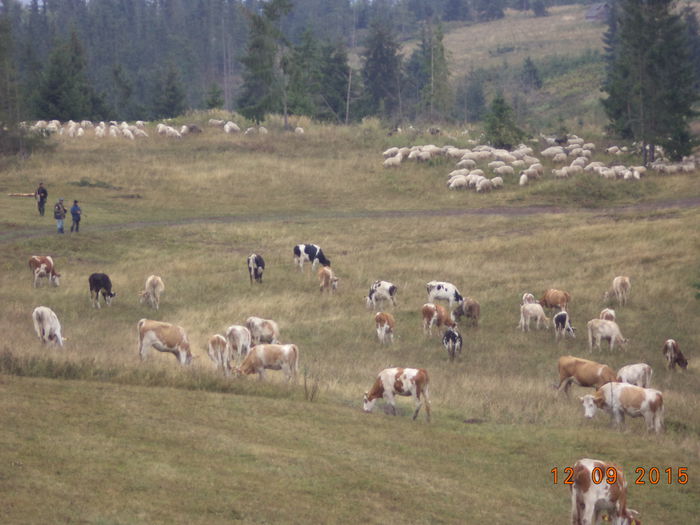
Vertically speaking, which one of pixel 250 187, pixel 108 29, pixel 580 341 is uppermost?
pixel 108 29

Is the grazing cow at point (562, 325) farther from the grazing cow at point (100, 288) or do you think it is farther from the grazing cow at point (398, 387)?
the grazing cow at point (100, 288)

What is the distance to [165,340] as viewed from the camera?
21.6 meters

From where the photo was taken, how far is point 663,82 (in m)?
62.3

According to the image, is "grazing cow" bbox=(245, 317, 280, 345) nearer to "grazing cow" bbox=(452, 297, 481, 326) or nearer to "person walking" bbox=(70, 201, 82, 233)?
"grazing cow" bbox=(452, 297, 481, 326)

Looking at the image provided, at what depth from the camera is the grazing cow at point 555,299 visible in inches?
1204

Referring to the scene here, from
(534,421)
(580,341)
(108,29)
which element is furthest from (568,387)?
(108,29)

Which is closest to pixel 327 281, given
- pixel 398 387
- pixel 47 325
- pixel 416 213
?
pixel 47 325

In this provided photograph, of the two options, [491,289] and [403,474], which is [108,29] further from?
[403,474]

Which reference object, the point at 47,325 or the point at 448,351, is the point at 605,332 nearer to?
the point at 448,351

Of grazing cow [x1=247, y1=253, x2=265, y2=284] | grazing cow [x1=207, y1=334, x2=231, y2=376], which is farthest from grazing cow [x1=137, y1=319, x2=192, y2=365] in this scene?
grazing cow [x1=247, y1=253, x2=265, y2=284]

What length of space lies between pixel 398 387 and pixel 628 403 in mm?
4918

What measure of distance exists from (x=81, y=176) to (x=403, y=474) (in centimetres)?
5040

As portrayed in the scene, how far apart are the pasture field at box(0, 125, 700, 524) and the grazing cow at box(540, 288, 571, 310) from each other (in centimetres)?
81

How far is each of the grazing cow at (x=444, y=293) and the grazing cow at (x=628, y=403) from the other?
1346 centimetres
